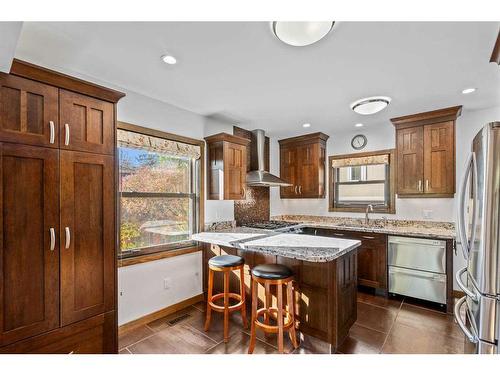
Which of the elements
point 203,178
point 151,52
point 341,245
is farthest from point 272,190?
point 151,52

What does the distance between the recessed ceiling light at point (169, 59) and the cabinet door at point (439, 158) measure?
3.32m

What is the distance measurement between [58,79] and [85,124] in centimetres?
31

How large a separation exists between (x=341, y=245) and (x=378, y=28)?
171 centimetres

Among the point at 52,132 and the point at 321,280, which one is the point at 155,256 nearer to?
the point at 52,132

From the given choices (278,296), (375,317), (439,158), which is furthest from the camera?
(439,158)

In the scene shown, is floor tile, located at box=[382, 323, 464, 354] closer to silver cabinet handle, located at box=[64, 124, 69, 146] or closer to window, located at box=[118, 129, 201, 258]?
window, located at box=[118, 129, 201, 258]

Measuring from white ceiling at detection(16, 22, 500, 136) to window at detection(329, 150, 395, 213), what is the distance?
1.16 meters

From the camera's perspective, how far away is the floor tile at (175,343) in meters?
2.20

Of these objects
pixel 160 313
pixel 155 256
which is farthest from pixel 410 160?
pixel 160 313

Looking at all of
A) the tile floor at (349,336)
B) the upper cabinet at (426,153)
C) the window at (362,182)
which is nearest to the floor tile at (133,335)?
the tile floor at (349,336)

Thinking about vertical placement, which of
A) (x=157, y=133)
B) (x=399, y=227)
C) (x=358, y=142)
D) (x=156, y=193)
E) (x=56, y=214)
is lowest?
(x=399, y=227)

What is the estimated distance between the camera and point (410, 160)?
348cm

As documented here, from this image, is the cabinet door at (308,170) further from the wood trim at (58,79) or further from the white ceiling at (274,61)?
the wood trim at (58,79)
